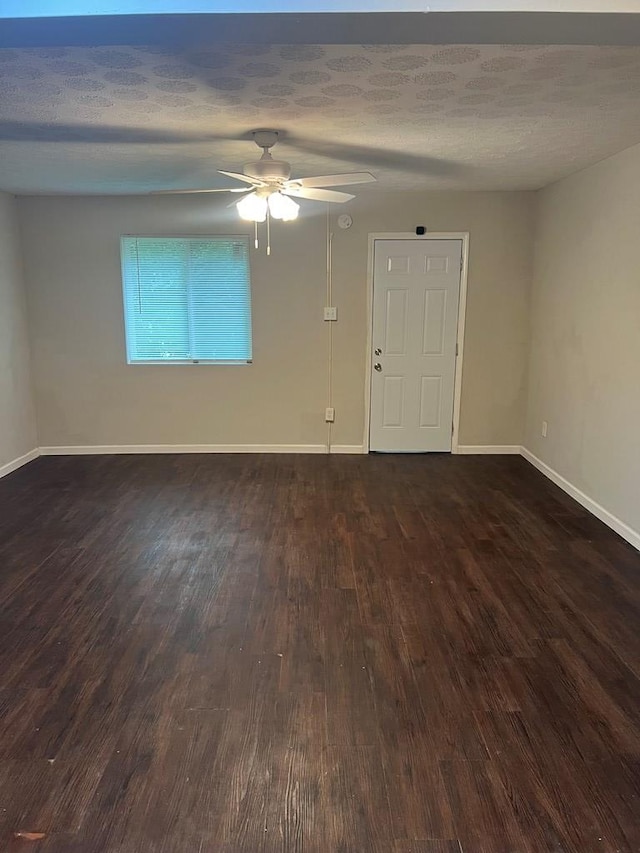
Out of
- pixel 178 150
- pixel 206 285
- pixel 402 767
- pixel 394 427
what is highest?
pixel 178 150

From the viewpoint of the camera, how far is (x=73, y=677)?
2.34 m

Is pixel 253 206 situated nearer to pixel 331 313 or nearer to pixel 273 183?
pixel 273 183

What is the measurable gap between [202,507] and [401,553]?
1590 mm

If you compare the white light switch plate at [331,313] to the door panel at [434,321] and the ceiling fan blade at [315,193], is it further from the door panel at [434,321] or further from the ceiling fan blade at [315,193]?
the ceiling fan blade at [315,193]

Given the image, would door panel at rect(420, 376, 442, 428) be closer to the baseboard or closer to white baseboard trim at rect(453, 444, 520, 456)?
white baseboard trim at rect(453, 444, 520, 456)

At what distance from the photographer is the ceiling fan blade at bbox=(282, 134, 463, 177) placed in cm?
340

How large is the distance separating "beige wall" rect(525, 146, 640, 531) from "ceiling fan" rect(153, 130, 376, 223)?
1.82 m

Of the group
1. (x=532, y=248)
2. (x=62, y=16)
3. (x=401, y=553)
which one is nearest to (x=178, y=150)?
(x=62, y=16)

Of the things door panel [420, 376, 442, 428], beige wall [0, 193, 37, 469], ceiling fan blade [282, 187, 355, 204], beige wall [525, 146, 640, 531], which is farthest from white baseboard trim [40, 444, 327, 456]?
ceiling fan blade [282, 187, 355, 204]

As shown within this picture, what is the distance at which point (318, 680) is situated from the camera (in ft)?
7.62

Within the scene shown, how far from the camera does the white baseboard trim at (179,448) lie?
5.62 meters

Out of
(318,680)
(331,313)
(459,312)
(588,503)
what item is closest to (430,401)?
(459,312)

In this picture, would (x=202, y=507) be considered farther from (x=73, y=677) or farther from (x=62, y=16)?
(x=62, y=16)

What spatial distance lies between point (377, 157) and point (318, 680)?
3.18 m
